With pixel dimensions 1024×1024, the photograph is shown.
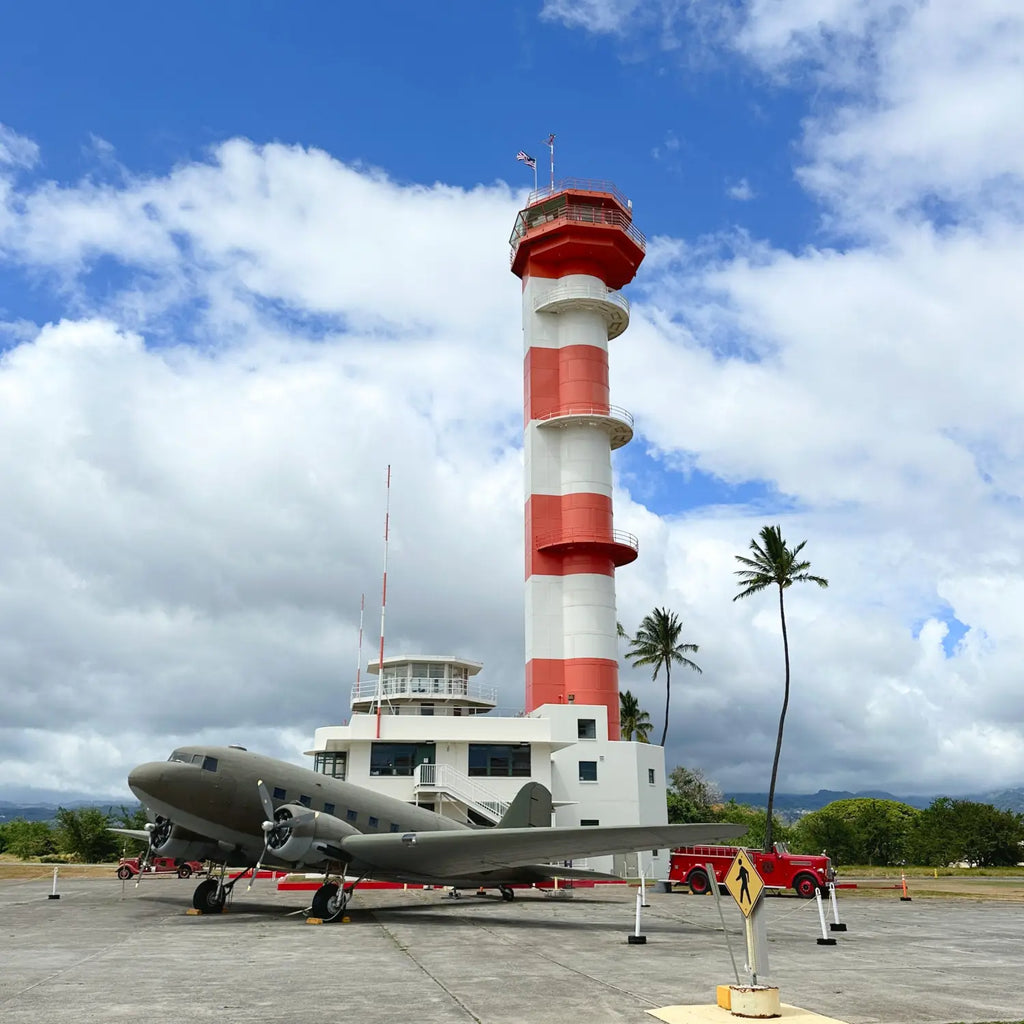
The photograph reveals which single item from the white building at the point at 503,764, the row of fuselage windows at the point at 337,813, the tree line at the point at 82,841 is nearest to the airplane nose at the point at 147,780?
the row of fuselage windows at the point at 337,813

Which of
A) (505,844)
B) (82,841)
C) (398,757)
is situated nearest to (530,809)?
(505,844)

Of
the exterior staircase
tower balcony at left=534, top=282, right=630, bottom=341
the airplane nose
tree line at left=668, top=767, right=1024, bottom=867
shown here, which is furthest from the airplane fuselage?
tree line at left=668, top=767, right=1024, bottom=867

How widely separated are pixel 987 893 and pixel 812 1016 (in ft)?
122

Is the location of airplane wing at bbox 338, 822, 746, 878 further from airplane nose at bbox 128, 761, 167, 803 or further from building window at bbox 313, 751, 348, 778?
building window at bbox 313, 751, 348, 778

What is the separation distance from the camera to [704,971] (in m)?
15.7

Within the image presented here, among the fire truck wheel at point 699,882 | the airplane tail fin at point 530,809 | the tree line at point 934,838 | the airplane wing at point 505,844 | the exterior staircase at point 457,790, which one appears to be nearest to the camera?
the airplane wing at point 505,844

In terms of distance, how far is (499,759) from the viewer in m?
49.5

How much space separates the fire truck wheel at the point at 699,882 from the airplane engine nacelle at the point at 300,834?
18.7m

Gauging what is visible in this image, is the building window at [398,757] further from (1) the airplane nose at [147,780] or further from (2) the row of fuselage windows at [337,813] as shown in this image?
(1) the airplane nose at [147,780]

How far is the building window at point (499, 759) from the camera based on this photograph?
4925 centimetres

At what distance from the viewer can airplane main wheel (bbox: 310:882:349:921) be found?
2358cm

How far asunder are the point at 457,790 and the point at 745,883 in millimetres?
37147

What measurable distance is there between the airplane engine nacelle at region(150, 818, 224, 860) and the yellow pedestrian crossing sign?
1879 centimetres

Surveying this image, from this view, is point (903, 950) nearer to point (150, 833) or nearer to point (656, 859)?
point (150, 833)
